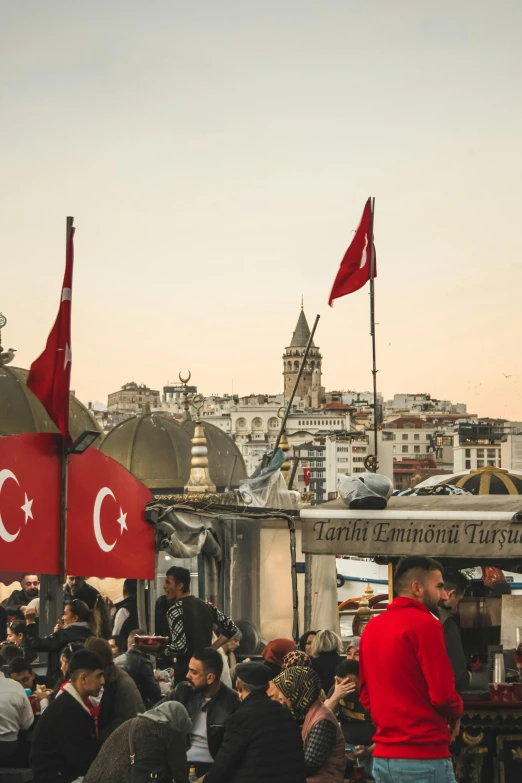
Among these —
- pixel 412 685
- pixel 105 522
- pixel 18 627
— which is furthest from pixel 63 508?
pixel 412 685

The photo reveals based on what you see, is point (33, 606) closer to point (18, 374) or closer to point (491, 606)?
point (18, 374)

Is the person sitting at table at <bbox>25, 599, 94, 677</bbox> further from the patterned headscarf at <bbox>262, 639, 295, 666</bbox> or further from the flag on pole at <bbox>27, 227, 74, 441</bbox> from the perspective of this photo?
the flag on pole at <bbox>27, 227, 74, 441</bbox>

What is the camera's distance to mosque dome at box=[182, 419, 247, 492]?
20.8 meters

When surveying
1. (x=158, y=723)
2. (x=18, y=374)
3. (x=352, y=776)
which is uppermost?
(x=18, y=374)

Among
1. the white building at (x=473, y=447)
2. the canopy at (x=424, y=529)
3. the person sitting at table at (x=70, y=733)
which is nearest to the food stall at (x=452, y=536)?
the canopy at (x=424, y=529)

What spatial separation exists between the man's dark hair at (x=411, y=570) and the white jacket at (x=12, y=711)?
10.4 feet

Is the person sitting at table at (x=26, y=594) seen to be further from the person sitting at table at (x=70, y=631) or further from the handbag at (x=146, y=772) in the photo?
the handbag at (x=146, y=772)

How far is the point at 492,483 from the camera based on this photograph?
1546 centimetres

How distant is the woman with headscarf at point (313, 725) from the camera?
22.6ft

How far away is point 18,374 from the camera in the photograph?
1538cm

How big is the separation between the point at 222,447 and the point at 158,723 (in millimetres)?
14834

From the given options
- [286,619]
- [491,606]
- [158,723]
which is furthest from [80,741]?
[286,619]

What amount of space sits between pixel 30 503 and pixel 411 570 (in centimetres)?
479

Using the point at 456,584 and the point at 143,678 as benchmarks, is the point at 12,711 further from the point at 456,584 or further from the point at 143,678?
the point at 456,584
